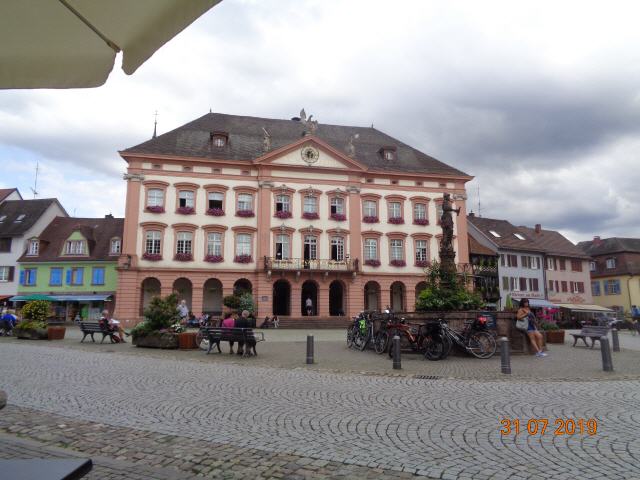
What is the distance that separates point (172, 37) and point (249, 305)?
32894 millimetres

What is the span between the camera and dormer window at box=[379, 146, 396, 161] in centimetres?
4456

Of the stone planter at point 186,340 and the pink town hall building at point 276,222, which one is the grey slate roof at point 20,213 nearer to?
the pink town hall building at point 276,222

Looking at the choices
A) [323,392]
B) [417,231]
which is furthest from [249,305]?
[323,392]

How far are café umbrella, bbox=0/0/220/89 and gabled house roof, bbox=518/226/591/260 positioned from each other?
5585 cm

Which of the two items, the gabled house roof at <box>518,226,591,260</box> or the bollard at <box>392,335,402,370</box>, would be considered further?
the gabled house roof at <box>518,226,591,260</box>

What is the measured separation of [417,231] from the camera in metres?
42.5

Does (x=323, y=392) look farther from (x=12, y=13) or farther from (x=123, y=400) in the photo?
(x=12, y=13)

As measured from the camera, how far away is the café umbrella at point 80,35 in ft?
9.86

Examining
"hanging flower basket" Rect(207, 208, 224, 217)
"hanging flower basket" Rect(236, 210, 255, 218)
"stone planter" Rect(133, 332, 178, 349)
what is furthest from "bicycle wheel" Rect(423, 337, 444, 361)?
"hanging flower basket" Rect(207, 208, 224, 217)

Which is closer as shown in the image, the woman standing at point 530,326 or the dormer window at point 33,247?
the woman standing at point 530,326

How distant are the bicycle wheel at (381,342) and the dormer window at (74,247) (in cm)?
3654

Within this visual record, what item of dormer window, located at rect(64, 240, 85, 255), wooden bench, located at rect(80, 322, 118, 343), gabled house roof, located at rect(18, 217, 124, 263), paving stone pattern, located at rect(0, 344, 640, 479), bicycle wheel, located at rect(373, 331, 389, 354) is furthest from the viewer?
dormer window, located at rect(64, 240, 85, 255)

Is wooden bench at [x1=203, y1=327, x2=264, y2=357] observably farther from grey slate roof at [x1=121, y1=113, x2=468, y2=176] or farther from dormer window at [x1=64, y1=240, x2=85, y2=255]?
dormer window at [x1=64, y1=240, x2=85, y2=255]
